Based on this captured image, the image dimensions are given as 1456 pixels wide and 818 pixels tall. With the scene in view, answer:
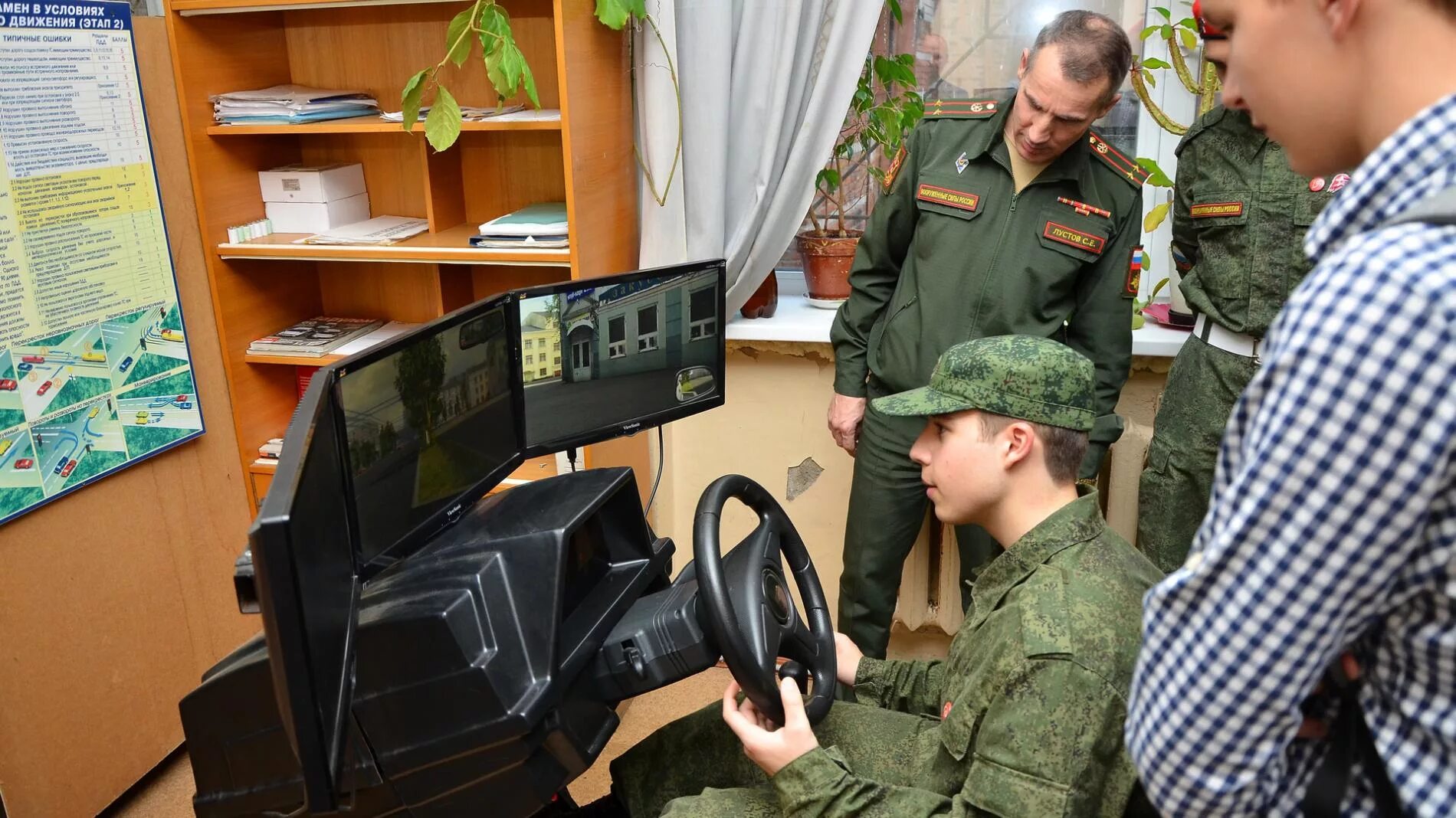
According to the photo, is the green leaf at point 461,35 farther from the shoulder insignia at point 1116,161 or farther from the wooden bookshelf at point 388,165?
the shoulder insignia at point 1116,161

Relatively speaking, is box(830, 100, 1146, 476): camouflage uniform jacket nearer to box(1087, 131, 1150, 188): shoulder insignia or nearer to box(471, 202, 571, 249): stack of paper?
box(1087, 131, 1150, 188): shoulder insignia

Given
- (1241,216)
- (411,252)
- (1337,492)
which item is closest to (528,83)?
(411,252)

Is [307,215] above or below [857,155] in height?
below

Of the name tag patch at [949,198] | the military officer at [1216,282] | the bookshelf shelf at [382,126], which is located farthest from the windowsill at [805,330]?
the bookshelf shelf at [382,126]

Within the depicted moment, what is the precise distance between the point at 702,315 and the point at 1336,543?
4.38 ft

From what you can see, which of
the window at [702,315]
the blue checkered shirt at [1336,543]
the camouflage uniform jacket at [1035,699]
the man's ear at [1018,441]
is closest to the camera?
the blue checkered shirt at [1336,543]

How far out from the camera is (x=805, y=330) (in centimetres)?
268

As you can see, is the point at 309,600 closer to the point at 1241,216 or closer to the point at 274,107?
the point at 274,107

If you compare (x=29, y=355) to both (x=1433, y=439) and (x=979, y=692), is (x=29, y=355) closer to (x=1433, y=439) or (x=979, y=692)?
(x=979, y=692)

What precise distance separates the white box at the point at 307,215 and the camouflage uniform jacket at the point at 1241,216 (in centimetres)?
200

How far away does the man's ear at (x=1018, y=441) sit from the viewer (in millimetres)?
1472

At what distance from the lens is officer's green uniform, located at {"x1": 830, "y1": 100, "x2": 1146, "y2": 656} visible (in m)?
2.25

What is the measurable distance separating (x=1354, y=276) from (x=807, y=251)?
7.22ft

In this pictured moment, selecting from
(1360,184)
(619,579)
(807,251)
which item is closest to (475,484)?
(619,579)
